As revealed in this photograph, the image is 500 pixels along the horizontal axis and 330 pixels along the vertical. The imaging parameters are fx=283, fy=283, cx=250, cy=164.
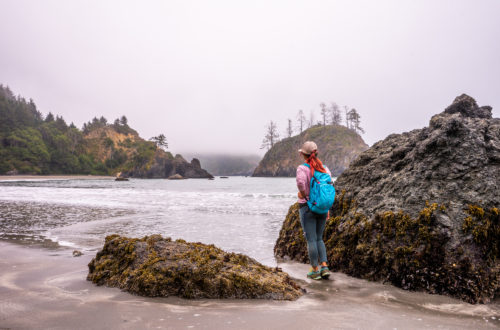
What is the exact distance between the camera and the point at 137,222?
1029cm

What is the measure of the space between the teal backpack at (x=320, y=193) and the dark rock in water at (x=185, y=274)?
106 cm

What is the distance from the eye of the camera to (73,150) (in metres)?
119

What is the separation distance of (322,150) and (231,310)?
109 meters

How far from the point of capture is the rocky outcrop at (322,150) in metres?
105

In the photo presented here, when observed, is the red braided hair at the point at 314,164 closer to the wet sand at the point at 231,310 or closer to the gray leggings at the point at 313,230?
the gray leggings at the point at 313,230

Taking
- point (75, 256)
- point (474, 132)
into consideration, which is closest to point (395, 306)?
point (474, 132)

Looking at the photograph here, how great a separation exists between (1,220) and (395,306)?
1202 centimetres

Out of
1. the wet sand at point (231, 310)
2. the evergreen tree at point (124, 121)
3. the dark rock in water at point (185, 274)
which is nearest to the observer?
the wet sand at point (231, 310)

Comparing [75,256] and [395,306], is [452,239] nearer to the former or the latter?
[395,306]

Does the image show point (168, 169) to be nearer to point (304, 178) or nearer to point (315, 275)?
point (315, 275)

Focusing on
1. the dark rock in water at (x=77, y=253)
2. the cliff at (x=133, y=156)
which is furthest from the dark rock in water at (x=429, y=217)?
the cliff at (x=133, y=156)

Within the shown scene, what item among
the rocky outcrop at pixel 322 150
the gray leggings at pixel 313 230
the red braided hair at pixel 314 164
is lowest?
the gray leggings at pixel 313 230

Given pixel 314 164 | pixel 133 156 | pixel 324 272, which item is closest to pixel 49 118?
pixel 133 156

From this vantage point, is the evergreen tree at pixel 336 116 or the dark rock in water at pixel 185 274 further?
the evergreen tree at pixel 336 116
